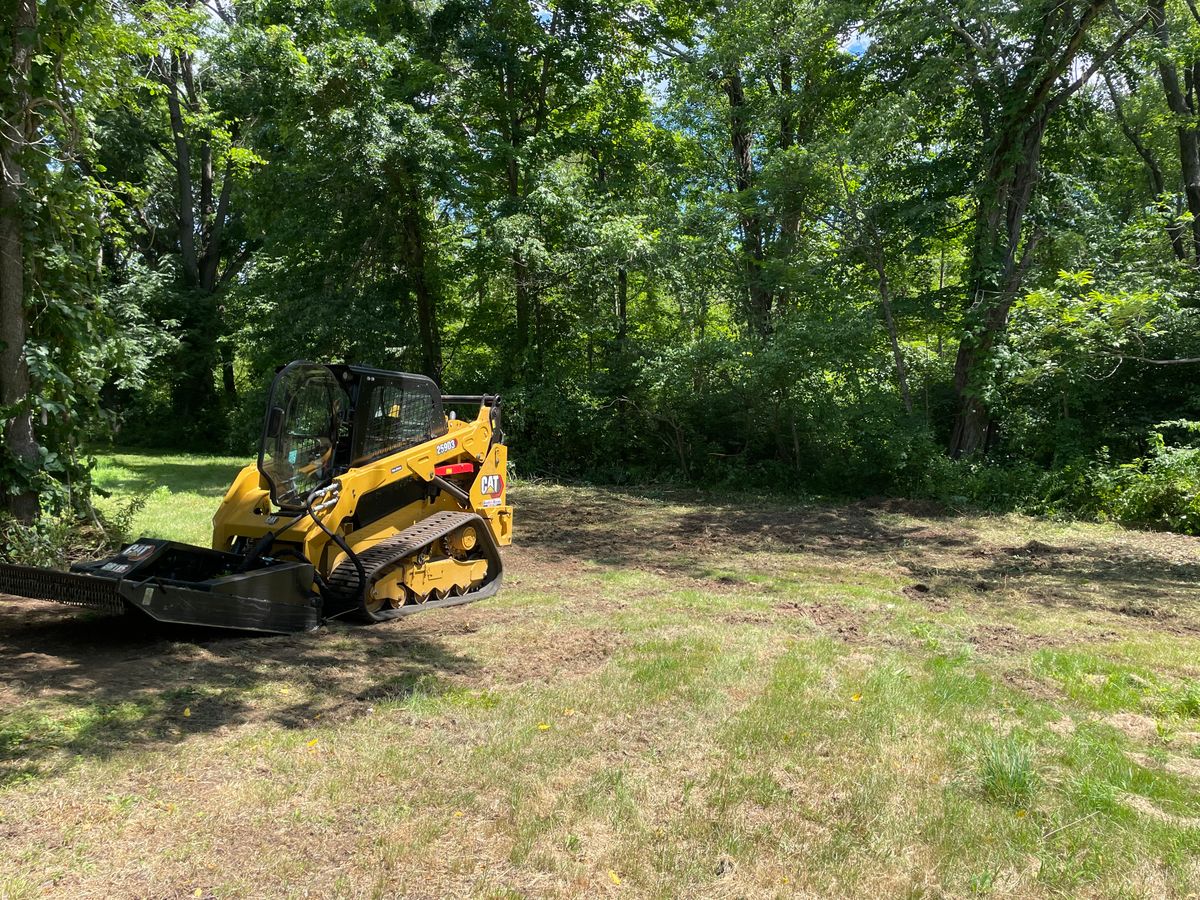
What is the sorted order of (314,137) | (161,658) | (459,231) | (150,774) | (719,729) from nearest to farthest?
1. (150,774)
2. (719,729)
3. (161,658)
4. (314,137)
5. (459,231)

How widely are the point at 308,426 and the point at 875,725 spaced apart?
15.2 ft

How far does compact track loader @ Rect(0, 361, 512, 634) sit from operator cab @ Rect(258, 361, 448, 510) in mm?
12

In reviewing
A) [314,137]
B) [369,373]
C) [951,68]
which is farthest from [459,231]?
[369,373]

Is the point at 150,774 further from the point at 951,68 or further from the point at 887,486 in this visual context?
the point at 951,68

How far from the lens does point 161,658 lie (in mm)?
5266

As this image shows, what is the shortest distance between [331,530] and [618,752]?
3.20 m

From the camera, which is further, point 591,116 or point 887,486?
point 591,116

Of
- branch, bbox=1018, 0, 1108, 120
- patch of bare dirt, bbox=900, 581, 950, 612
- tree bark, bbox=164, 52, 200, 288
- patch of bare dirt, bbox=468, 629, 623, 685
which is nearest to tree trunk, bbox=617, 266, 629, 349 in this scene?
branch, bbox=1018, 0, 1108, 120

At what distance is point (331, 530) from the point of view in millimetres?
6184

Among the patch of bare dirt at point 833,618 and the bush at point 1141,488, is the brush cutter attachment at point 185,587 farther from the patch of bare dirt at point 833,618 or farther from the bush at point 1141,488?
the bush at point 1141,488

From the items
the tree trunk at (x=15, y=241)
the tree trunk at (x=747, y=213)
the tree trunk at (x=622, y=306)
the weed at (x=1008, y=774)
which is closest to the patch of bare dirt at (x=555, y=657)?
the weed at (x=1008, y=774)

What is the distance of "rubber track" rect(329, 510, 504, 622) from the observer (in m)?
6.38

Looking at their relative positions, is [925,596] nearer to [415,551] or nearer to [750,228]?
[415,551]

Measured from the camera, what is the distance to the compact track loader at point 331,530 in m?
5.27
